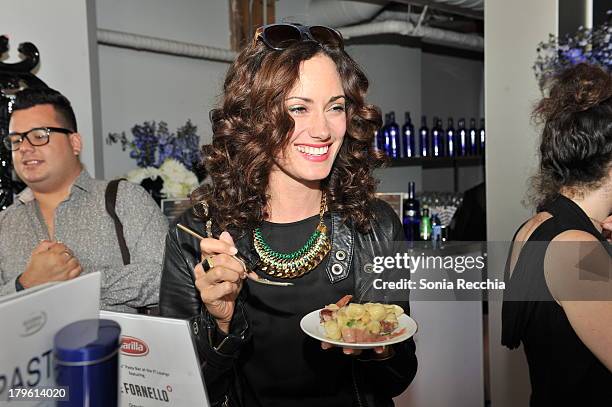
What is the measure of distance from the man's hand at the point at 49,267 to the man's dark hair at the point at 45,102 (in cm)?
79

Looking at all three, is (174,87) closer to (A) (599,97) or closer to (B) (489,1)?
(B) (489,1)

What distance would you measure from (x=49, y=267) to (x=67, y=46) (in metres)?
1.78

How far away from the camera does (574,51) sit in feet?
9.30

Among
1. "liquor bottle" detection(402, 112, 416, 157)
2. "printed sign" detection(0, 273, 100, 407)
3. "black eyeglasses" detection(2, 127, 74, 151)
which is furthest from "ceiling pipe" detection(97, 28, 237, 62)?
"printed sign" detection(0, 273, 100, 407)

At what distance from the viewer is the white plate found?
106 cm

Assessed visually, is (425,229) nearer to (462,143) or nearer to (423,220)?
(423,220)

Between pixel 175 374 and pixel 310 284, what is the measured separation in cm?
65

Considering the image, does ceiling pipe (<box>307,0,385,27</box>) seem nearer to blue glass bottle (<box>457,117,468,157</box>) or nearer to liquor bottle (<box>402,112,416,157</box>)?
liquor bottle (<box>402,112,416,157</box>)

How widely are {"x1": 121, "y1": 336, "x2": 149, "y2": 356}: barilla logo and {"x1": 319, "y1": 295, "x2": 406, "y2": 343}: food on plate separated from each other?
43cm

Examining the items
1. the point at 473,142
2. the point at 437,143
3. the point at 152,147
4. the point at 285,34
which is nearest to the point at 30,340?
the point at 285,34

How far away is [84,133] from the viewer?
3154mm

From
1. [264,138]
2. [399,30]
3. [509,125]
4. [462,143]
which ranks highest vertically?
[399,30]

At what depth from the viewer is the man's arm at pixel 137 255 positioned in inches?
85.9

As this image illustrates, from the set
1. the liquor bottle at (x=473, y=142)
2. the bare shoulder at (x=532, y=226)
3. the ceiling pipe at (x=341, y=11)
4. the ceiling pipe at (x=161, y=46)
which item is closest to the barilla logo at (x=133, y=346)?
the bare shoulder at (x=532, y=226)
